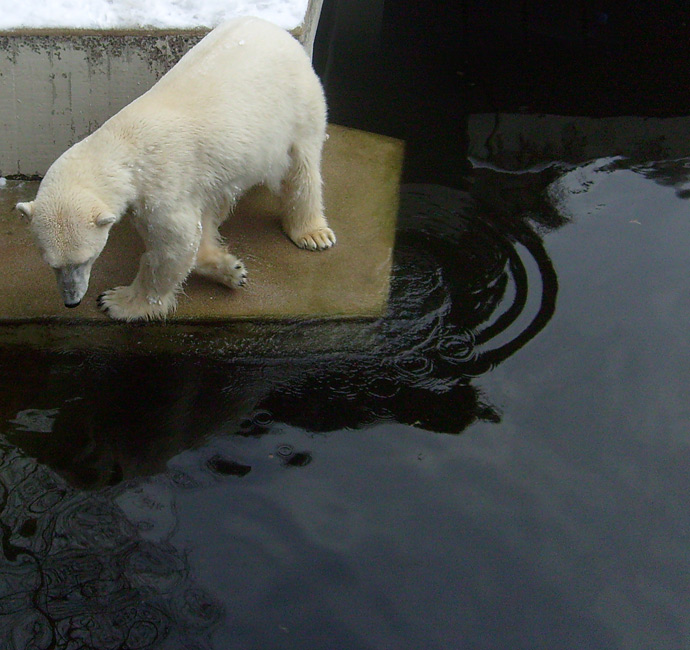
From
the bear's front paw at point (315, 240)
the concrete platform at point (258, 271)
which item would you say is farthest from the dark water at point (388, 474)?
the bear's front paw at point (315, 240)

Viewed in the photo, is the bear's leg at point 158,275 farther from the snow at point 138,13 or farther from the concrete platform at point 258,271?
the snow at point 138,13

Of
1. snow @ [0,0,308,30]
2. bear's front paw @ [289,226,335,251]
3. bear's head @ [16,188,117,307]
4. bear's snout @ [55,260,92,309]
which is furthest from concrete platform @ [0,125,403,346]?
snow @ [0,0,308,30]

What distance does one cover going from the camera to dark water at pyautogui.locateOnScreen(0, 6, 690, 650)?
2.43 meters

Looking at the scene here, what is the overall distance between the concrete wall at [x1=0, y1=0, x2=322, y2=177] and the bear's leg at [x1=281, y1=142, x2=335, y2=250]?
2.45ft

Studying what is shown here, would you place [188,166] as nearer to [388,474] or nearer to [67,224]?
[67,224]

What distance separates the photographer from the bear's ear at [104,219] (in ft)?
8.49

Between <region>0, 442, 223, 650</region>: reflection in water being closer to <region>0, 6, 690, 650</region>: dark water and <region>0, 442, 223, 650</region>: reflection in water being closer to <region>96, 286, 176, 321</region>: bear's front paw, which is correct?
<region>0, 6, 690, 650</region>: dark water

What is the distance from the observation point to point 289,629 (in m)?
2.38

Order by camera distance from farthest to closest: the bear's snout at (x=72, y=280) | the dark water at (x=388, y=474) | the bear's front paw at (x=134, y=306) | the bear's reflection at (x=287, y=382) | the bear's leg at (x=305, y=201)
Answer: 1. the bear's leg at (x=305, y=201)
2. the bear's front paw at (x=134, y=306)
3. the bear's reflection at (x=287, y=382)
4. the bear's snout at (x=72, y=280)
5. the dark water at (x=388, y=474)

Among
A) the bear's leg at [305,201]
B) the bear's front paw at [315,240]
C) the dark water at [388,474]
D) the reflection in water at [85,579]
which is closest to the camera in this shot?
the reflection in water at [85,579]

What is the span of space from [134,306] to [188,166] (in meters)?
0.68

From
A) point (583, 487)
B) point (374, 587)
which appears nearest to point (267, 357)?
point (374, 587)

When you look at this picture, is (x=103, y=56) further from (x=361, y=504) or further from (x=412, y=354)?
(x=361, y=504)

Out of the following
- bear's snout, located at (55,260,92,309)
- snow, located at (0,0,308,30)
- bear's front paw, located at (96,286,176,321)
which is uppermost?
snow, located at (0,0,308,30)
